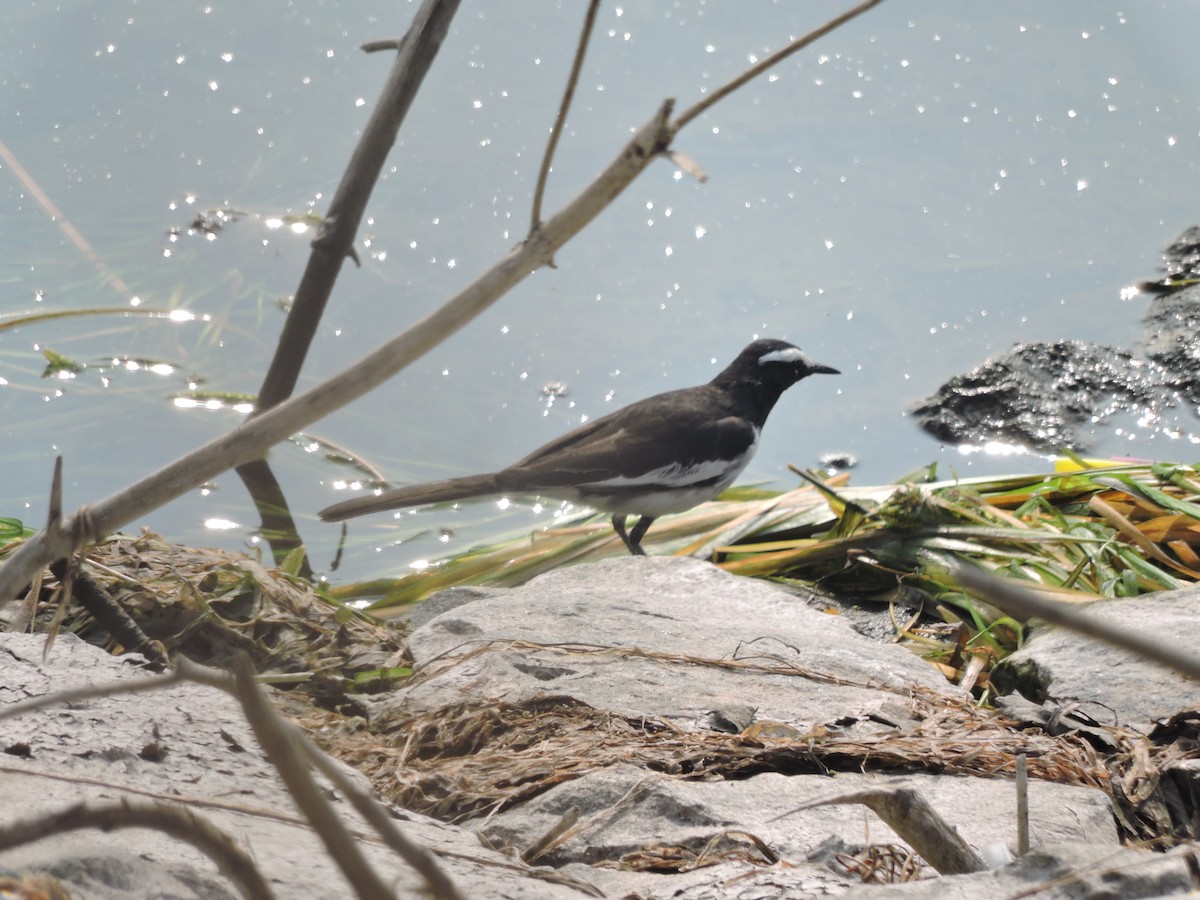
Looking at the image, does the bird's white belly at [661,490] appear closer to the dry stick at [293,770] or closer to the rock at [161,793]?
the rock at [161,793]

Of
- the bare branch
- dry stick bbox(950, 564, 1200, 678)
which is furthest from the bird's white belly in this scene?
dry stick bbox(950, 564, 1200, 678)

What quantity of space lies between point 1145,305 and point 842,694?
15.0 feet

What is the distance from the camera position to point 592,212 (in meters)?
1.30

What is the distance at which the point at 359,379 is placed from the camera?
4.41 ft

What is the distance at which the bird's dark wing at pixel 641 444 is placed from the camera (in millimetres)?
5125

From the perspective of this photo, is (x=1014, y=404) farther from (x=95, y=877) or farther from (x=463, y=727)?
(x=95, y=877)

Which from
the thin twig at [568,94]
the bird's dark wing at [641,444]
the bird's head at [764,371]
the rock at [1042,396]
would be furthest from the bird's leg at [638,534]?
A: the thin twig at [568,94]

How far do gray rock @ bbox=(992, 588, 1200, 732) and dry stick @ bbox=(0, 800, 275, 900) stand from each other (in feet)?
7.73

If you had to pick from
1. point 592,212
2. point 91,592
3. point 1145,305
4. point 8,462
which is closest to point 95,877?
point 592,212

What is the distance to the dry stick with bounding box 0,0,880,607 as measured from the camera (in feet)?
4.17

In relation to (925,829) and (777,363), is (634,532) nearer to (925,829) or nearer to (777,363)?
(777,363)

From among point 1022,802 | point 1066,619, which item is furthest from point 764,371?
point 1066,619

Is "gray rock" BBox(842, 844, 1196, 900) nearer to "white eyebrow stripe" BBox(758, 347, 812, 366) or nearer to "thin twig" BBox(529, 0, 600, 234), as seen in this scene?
"thin twig" BBox(529, 0, 600, 234)

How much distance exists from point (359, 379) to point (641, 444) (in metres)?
3.94
